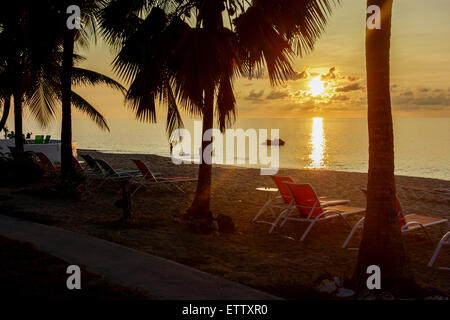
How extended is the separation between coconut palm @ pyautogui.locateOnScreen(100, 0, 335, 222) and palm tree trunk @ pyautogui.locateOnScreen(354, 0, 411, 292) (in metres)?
1.53

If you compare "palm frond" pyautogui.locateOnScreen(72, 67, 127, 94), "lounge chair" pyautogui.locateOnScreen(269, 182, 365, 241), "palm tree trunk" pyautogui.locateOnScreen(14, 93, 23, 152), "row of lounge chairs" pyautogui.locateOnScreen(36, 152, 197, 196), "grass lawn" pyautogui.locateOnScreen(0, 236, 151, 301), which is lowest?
"grass lawn" pyautogui.locateOnScreen(0, 236, 151, 301)

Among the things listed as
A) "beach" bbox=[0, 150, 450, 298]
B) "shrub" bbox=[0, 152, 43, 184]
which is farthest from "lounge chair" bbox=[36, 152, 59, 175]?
"beach" bbox=[0, 150, 450, 298]

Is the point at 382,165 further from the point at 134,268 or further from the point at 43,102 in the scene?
the point at 43,102

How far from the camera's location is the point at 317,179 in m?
19.0

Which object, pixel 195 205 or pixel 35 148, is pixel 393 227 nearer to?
pixel 195 205

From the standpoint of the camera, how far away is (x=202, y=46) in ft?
22.9

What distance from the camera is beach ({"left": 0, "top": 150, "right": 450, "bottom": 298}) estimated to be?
5.38 m

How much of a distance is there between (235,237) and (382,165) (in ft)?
11.1

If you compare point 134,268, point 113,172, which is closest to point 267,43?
point 134,268

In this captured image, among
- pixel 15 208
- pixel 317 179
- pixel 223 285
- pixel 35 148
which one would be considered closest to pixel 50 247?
pixel 223 285

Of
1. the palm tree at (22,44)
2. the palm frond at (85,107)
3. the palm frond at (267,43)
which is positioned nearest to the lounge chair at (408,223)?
the palm frond at (267,43)

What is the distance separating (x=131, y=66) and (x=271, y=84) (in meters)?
2.87

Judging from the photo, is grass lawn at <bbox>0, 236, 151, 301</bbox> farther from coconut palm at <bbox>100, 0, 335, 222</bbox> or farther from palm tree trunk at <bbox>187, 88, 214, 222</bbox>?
palm tree trunk at <bbox>187, 88, 214, 222</bbox>

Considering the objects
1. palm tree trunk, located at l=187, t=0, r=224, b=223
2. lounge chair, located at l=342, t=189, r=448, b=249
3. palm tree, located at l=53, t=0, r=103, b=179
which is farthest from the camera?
palm tree, located at l=53, t=0, r=103, b=179
